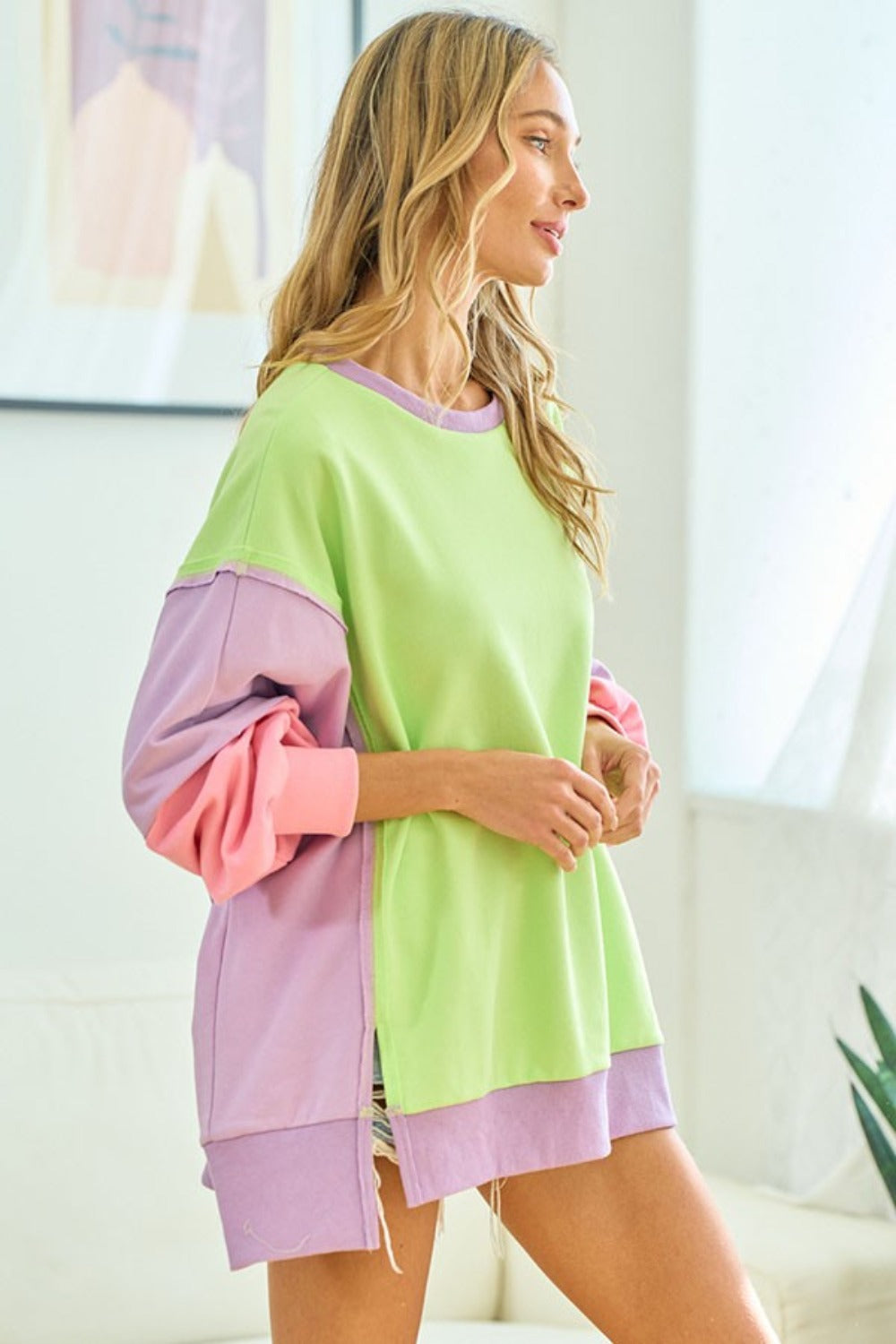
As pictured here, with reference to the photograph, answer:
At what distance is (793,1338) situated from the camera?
198cm

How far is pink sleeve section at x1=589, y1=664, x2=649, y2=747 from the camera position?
1515 mm

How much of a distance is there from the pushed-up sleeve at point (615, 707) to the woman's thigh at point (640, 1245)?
33 centimetres

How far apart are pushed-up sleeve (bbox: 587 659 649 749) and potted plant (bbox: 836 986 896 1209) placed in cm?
57

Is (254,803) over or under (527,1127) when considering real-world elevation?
over

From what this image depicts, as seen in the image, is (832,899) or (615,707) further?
(832,899)

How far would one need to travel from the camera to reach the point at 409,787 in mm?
1285

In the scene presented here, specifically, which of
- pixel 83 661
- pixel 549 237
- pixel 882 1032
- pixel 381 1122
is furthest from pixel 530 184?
pixel 83 661

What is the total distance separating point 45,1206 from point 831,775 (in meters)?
1.10

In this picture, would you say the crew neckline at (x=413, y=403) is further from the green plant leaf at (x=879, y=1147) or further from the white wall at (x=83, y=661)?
the white wall at (x=83, y=661)

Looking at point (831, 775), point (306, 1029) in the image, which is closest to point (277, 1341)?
point (306, 1029)

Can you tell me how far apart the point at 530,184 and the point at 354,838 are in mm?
515

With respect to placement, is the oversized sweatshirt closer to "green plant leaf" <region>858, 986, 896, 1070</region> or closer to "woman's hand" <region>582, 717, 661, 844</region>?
"woman's hand" <region>582, 717, 661, 844</region>

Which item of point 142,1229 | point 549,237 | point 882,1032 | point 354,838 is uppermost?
point 549,237

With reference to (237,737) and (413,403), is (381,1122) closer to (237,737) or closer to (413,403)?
(237,737)
